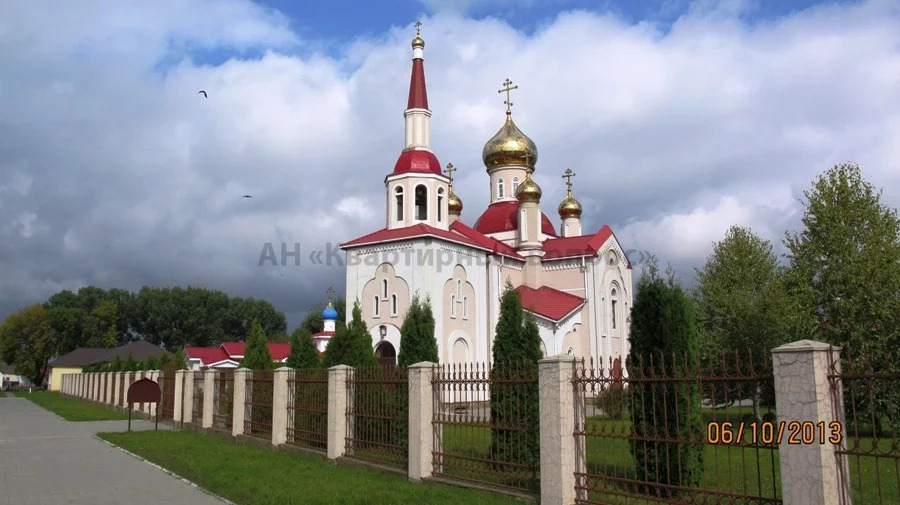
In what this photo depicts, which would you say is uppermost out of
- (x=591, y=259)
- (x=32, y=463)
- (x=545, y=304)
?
(x=591, y=259)

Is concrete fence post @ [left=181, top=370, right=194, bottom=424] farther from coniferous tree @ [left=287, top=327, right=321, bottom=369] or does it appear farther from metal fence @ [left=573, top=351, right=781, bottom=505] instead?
metal fence @ [left=573, top=351, right=781, bottom=505]

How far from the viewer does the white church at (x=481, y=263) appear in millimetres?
26750

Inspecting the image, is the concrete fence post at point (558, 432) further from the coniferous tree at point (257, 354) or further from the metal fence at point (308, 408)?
the coniferous tree at point (257, 354)

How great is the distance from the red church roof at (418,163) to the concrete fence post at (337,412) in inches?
646

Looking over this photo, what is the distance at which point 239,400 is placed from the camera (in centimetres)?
1474

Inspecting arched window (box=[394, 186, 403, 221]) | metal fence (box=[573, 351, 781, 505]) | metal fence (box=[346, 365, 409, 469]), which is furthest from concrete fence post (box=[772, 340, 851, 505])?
arched window (box=[394, 186, 403, 221])

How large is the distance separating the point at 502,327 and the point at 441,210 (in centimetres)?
1784

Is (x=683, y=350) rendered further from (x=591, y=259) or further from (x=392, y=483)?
(x=591, y=259)

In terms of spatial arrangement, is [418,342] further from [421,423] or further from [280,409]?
[280,409]

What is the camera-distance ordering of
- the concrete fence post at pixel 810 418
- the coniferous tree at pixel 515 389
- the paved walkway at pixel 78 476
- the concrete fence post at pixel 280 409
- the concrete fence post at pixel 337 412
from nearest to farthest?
the concrete fence post at pixel 810 418
the coniferous tree at pixel 515 389
the paved walkway at pixel 78 476
the concrete fence post at pixel 337 412
the concrete fence post at pixel 280 409

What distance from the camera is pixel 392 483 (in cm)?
925

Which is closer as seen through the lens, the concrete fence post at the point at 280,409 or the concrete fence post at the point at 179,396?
the concrete fence post at the point at 280,409

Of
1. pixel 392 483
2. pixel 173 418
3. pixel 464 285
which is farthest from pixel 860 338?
pixel 173 418

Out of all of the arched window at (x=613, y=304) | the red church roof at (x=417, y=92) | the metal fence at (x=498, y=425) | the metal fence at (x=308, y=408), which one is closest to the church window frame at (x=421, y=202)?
the red church roof at (x=417, y=92)
